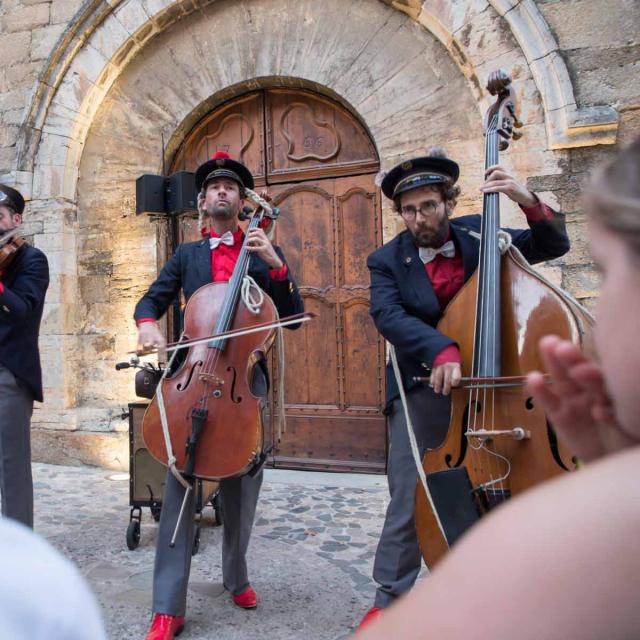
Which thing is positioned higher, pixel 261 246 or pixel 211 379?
pixel 261 246

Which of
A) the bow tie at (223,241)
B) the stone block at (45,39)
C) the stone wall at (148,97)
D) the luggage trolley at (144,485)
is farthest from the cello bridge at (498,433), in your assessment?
the stone block at (45,39)

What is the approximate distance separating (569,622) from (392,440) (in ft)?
7.42

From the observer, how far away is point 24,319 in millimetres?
3115

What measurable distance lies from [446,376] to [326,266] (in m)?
3.66

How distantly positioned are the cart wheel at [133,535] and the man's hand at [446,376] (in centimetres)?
238

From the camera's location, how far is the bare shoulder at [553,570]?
435 millimetres

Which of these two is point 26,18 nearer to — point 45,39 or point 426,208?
point 45,39

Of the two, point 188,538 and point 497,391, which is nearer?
point 497,391

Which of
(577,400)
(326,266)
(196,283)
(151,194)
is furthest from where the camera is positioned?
(326,266)

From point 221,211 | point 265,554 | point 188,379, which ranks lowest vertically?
point 265,554

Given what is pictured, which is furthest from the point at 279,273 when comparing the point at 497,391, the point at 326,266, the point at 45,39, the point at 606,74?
the point at 45,39

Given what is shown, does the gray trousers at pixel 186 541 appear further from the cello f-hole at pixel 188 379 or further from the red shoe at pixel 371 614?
the red shoe at pixel 371 614

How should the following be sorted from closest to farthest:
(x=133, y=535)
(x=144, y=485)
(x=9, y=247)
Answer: (x=9, y=247)
(x=133, y=535)
(x=144, y=485)

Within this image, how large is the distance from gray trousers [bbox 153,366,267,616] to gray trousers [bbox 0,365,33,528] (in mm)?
980
